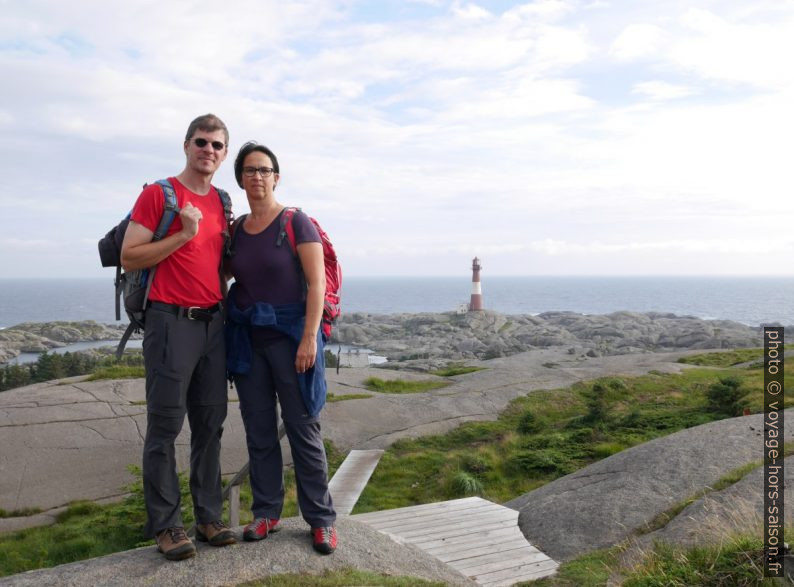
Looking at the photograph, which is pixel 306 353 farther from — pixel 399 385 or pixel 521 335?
pixel 521 335

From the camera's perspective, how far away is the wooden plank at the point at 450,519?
7.10 m

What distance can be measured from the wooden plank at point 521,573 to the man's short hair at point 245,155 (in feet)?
13.5

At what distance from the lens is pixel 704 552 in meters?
4.90

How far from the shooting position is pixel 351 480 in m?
8.72

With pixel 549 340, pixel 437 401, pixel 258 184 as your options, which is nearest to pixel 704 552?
pixel 258 184

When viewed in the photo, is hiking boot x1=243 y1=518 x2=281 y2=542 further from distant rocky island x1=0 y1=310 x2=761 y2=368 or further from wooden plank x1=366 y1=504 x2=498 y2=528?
distant rocky island x1=0 y1=310 x2=761 y2=368

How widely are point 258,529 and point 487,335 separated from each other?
50.3 m

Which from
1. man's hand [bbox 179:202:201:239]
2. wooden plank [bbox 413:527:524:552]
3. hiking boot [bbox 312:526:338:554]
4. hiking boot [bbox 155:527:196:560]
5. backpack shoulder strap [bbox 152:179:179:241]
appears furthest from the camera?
wooden plank [bbox 413:527:524:552]

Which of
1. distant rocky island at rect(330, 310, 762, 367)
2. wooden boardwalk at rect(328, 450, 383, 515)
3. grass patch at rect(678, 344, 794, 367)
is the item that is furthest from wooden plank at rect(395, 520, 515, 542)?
distant rocky island at rect(330, 310, 762, 367)

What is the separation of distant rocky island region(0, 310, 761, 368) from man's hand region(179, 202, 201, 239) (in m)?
36.0

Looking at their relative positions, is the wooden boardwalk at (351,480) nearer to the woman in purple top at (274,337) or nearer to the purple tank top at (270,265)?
the woman in purple top at (274,337)

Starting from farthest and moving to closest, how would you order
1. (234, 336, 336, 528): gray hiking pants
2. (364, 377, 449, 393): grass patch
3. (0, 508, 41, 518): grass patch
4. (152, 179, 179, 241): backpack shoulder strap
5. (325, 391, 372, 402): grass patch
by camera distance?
1. (364, 377, 449, 393): grass patch
2. (325, 391, 372, 402): grass patch
3. (0, 508, 41, 518): grass patch
4. (234, 336, 336, 528): gray hiking pants
5. (152, 179, 179, 241): backpack shoulder strap

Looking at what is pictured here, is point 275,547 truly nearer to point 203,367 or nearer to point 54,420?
point 203,367

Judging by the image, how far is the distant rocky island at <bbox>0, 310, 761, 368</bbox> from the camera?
45812 mm
